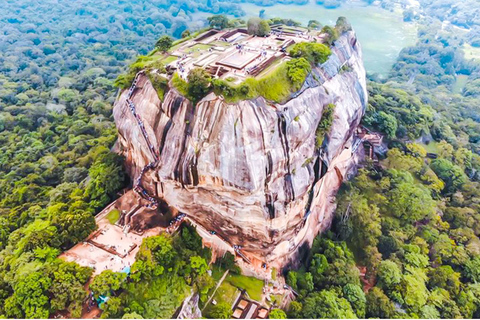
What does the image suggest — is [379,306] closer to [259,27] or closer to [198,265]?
[198,265]

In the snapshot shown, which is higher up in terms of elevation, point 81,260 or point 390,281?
point 81,260

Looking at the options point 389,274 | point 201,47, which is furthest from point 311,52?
point 389,274

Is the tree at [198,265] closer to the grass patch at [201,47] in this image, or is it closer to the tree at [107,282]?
the tree at [107,282]

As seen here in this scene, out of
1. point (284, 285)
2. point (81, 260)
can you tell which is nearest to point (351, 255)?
point (284, 285)

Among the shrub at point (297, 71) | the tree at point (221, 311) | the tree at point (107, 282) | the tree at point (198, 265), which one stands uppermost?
the shrub at point (297, 71)

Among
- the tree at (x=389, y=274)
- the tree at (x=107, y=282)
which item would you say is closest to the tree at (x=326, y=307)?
the tree at (x=389, y=274)

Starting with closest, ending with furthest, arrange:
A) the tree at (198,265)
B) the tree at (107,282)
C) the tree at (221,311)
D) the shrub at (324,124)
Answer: the tree at (107,282) → the tree at (221,311) → the tree at (198,265) → the shrub at (324,124)

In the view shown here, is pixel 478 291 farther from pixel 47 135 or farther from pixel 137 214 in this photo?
pixel 47 135
